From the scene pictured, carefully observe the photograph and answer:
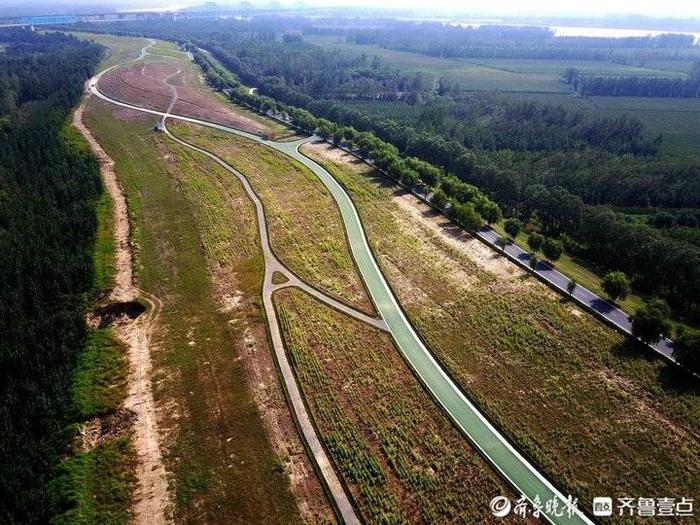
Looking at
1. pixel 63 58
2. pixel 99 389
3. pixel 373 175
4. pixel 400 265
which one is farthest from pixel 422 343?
pixel 63 58

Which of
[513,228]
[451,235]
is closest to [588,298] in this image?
[513,228]

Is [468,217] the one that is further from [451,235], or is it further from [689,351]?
[689,351]

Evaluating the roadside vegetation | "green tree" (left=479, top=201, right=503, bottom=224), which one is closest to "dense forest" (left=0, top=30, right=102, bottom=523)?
the roadside vegetation

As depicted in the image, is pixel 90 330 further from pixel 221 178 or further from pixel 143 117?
pixel 143 117

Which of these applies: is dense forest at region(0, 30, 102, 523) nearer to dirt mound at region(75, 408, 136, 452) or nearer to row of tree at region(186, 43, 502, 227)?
dirt mound at region(75, 408, 136, 452)

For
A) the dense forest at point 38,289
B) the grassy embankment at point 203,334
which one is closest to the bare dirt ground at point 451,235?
the grassy embankment at point 203,334
